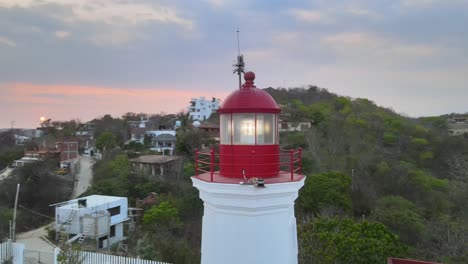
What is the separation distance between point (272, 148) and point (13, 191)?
32.9 metres

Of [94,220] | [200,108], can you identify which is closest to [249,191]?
[94,220]

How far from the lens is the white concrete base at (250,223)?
4230 mm

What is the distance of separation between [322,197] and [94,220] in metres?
15.4

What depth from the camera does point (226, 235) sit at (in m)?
4.35

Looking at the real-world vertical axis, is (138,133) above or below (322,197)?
above

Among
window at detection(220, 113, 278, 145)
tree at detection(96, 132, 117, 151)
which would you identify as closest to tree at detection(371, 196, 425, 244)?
window at detection(220, 113, 278, 145)

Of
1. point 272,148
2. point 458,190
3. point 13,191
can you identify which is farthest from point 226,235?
point 13,191

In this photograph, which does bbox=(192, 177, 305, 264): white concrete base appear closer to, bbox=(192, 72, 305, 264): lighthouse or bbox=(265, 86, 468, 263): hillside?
bbox=(192, 72, 305, 264): lighthouse

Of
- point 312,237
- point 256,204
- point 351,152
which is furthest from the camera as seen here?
point 351,152

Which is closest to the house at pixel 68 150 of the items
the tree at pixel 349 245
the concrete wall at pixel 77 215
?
the concrete wall at pixel 77 215

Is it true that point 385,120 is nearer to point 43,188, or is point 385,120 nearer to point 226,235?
point 43,188

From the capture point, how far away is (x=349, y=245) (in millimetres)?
9781

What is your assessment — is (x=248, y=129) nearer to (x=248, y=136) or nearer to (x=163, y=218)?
(x=248, y=136)

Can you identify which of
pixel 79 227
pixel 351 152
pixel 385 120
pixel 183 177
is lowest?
pixel 79 227
